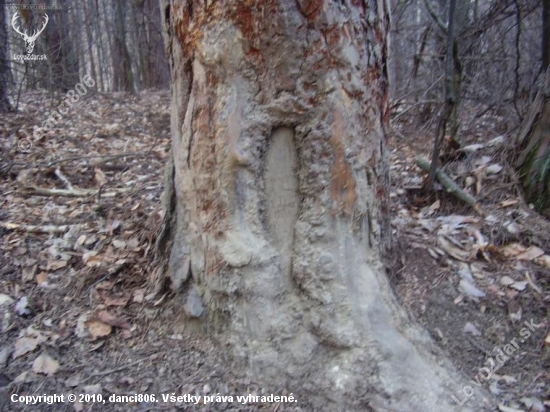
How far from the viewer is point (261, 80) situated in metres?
2.04

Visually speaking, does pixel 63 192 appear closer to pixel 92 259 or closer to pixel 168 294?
pixel 92 259

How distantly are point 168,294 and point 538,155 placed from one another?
2694 mm

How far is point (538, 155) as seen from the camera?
341cm

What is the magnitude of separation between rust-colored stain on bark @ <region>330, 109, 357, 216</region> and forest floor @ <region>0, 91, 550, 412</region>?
2.22ft

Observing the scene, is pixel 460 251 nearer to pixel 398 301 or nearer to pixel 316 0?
pixel 398 301

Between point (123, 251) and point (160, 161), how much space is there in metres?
2.20

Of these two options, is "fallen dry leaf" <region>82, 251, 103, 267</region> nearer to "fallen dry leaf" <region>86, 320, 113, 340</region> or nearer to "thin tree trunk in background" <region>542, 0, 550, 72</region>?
"fallen dry leaf" <region>86, 320, 113, 340</region>

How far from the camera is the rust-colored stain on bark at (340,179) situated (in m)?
2.08

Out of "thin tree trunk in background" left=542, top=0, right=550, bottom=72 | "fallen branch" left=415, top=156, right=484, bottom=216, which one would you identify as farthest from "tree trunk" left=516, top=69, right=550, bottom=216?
"thin tree trunk in background" left=542, top=0, right=550, bottom=72

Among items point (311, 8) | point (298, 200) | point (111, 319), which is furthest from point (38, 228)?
point (311, 8)

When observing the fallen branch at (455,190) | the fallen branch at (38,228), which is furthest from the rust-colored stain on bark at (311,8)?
the fallen branch at (38,228)

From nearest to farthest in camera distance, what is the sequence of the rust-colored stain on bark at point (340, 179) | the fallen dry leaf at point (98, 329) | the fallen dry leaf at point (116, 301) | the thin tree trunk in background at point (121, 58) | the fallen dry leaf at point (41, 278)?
the rust-colored stain on bark at point (340, 179) → the fallen dry leaf at point (98, 329) → the fallen dry leaf at point (116, 301) → the fallen dry leaf at point (41, 278) → the thin tree trunk in background at point (121, 58)

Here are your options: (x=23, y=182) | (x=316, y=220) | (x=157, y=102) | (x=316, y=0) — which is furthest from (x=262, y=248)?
(x=157, y=102)

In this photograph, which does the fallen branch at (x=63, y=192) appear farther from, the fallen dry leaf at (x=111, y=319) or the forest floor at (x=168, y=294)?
the fallen dry leaf at (x=111, y=319)
